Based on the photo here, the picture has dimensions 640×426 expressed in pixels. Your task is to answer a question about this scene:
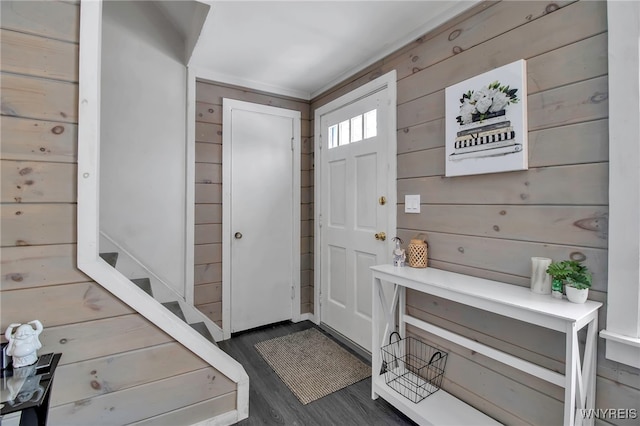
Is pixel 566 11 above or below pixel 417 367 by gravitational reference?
above

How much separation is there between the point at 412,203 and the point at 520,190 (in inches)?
25.9

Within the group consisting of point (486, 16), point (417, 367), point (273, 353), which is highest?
point (486, 16)

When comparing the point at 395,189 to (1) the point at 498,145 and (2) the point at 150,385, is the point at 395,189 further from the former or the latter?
(2) the point at 150,385

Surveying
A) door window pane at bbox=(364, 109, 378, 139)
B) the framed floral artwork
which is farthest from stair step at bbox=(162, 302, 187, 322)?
the framed floral artwork

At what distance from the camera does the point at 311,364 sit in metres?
2.32

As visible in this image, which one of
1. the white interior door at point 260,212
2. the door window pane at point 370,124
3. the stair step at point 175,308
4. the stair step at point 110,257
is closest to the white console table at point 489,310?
the door window pane at point 370,124

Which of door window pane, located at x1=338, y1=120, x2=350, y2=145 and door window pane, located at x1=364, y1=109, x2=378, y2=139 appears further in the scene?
door window pane, located at x1=338, y1=120, x2=350, y2=145

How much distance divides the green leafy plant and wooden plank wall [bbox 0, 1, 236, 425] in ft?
6.21

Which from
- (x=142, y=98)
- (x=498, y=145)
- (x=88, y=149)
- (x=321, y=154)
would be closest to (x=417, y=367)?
(x=498, y=145)

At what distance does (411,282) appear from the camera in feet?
5.41

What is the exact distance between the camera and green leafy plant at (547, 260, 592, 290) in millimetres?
1196

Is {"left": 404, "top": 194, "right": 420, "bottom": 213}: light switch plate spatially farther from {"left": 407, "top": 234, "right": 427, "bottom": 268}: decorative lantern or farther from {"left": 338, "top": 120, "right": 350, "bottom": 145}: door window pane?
{"left": 338, "top": 120, "right": 350, "bottom": 145}: door window pane

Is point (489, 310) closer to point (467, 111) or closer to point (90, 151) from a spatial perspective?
point (467, 111)

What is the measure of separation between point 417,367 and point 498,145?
1454mm
